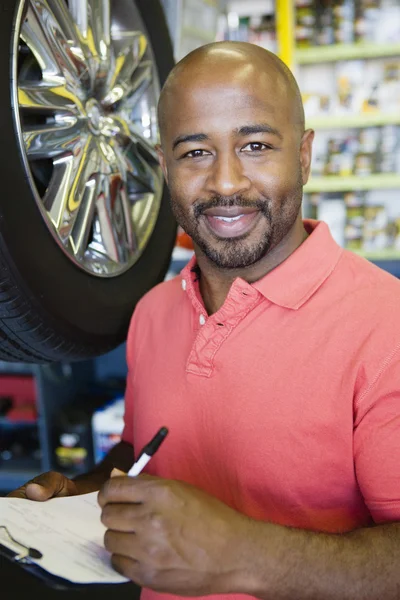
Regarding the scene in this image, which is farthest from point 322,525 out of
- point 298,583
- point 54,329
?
point 54,329

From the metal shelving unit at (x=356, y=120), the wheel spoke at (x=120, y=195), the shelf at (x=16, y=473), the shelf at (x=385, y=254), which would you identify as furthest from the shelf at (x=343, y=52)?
the wheel spoke at (x=120, y=195)

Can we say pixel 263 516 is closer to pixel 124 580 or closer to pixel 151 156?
pixel 124 580

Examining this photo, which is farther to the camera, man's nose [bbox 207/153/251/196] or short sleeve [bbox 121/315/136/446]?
short sleeve [bbox 121/315/136/446]

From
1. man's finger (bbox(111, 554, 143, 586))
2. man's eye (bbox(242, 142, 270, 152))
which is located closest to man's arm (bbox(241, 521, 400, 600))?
man's finger (bbox(111, 554, 143, 586))

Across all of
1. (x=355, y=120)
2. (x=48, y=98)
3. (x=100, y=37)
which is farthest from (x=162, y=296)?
(x=355, y=120)

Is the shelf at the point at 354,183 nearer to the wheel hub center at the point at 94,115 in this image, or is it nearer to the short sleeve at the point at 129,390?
the wheel hub center at the point at 94,115

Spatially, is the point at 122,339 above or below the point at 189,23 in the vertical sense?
below

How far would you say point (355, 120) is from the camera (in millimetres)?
4578

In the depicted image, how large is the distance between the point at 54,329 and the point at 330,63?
14.3 feet

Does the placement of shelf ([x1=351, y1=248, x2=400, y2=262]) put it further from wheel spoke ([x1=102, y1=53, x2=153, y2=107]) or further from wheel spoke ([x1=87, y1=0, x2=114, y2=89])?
wheel spoke ([x1=87, y1=0, x2=114, y2=89])

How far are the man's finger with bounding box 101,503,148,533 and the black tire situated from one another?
407 mm

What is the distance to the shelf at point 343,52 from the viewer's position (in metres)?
4.44

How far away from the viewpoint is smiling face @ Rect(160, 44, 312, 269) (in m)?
1.01

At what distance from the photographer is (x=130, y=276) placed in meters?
1.38
